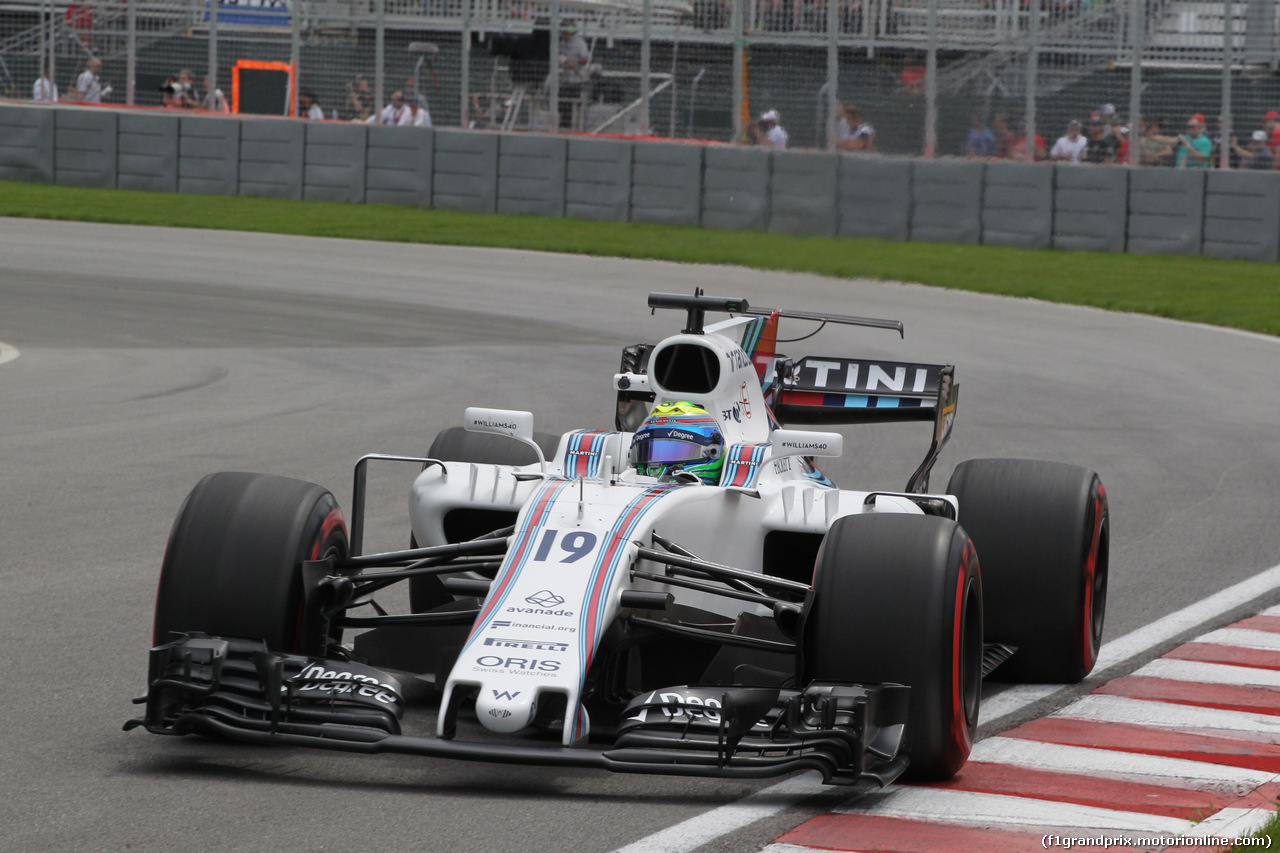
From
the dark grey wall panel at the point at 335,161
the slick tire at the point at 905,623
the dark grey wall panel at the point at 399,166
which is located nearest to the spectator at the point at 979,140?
the dark grey wall panel at the point at 399,166

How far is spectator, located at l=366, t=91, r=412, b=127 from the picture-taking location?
27781mm

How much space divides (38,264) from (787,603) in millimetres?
18063

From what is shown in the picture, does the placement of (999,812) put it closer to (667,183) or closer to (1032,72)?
(667,183)

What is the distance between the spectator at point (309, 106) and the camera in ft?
93.2

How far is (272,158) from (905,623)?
23.7 m

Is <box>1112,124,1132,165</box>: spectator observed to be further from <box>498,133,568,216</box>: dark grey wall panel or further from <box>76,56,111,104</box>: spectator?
<box>76,56,111,104</box>: spectator

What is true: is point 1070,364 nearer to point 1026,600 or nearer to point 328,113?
point 1026,600

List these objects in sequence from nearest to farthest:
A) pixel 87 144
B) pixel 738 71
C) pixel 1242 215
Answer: pixel 1242 215, pixel 738 71, pixel 87 144

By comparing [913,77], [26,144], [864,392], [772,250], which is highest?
[913,77]

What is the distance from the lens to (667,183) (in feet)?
84.2

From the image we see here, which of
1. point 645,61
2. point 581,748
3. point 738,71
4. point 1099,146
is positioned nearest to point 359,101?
point 645,61

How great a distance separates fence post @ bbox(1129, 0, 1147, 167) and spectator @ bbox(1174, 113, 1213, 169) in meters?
0.56

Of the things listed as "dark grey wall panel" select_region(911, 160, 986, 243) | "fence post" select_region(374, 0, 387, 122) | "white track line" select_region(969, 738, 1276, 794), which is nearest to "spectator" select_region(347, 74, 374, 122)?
"fence post" select_region(374, 0, 387, 122)

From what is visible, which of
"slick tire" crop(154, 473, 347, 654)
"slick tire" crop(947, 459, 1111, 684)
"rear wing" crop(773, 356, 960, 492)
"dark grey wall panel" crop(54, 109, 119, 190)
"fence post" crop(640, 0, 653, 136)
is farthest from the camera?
"dark grey wall panel" crop(54, 109, 119, 190)
